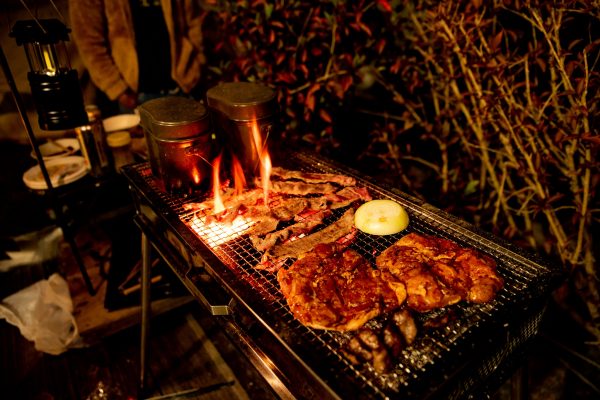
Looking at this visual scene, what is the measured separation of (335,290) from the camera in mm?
2371

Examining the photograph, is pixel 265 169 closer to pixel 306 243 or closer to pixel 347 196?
pixel 347 196

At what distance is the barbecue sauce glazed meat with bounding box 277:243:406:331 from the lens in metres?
2.14

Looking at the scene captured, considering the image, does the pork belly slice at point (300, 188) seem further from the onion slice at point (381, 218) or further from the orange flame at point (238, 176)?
the onion slice at point (381, 218)

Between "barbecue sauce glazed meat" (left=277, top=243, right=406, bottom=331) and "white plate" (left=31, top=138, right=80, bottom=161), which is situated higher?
"barbecue sauce glazed meat" (left=277, top=243, right=406, bottom=331)

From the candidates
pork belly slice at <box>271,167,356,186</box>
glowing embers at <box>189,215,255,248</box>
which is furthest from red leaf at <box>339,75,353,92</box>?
glowing embers at <box>189,215,255,248</box>

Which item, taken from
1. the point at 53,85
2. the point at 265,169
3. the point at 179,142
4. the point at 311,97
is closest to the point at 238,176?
the point at 265,169

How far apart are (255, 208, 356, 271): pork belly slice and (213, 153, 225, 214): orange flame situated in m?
Answer: 0.70

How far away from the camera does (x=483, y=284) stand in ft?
7.36

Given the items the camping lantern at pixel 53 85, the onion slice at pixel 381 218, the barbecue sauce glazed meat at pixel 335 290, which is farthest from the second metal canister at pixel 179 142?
the onion slice at pixel 381 218

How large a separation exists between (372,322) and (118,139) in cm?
438

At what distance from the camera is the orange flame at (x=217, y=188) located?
124 inches

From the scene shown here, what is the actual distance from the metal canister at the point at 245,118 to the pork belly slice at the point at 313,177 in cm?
23

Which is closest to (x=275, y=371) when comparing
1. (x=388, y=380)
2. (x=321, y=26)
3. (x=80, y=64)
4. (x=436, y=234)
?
(x=388, y=380)

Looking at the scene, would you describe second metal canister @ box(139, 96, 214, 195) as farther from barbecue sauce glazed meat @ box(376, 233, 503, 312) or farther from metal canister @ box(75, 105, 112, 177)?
metal canister @ box(75, 105, 112, 177)
